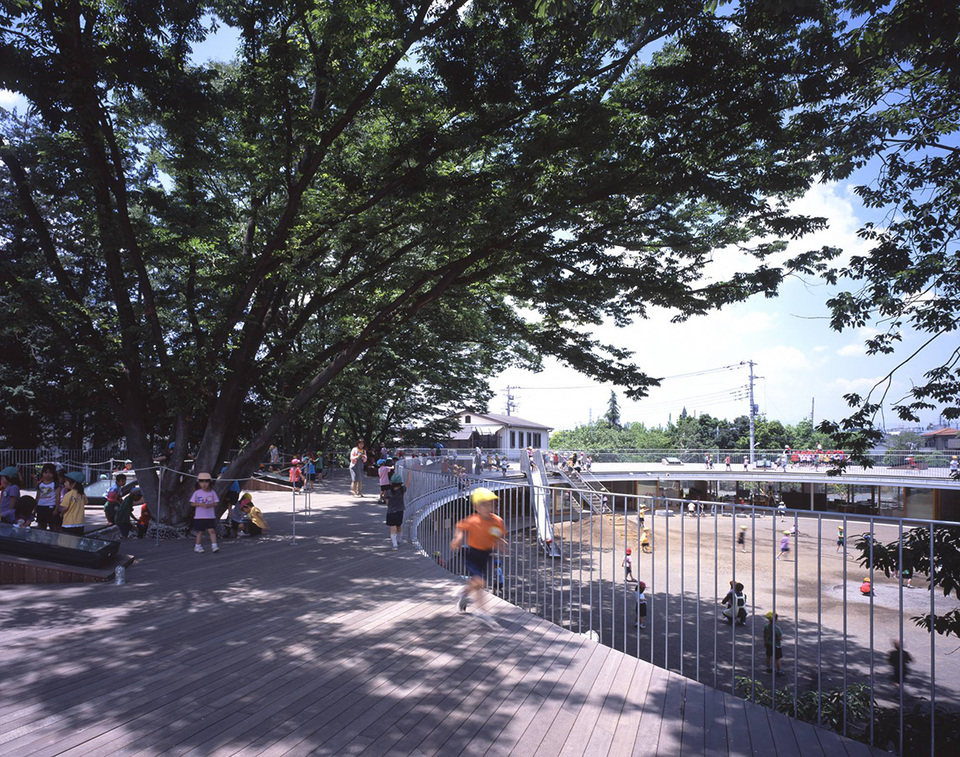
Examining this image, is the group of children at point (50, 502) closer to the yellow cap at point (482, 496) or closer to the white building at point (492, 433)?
the yellow cap at point (482, 496)

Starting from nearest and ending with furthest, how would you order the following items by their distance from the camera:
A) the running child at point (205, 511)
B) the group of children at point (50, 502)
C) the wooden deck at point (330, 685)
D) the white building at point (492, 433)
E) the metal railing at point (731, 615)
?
the wooden deck at point (330, 685) → the metal railing at point (731, 615) → the group of children at point (50, 502) → the running child at point (205, 511) → the white building at point (492, 433)

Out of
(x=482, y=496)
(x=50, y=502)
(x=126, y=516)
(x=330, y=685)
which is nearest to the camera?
(x=330, y=685)

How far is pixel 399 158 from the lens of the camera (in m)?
11.0

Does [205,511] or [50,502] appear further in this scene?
[205,511]

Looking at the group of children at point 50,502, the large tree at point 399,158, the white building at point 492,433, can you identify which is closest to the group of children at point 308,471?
the large tree at point 399,158

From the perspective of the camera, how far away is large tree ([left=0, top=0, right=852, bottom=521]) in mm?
8805

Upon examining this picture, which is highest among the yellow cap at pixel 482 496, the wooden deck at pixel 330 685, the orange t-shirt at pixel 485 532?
the yellow cap at pixel 482 496

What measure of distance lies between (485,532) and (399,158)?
24.4 feet

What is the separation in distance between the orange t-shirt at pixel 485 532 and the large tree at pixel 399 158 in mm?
5521

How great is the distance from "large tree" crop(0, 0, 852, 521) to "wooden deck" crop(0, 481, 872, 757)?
20.3 ft

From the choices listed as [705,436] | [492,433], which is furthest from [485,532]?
[705,436]

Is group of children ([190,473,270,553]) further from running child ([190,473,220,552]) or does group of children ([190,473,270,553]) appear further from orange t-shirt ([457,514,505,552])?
orange t-shirt ([457,514,505,552])

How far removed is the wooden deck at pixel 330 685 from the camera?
3.97 meters

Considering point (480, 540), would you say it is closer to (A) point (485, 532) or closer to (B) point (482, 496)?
(A) point (485, 532)
